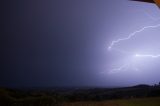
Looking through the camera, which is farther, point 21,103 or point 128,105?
point 128,105

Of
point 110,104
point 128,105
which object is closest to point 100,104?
point 110,104

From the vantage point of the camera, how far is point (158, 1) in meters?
2.74

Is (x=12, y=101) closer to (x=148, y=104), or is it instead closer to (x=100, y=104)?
(x=100, y=104)

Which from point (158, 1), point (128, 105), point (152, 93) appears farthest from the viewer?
point (152, 93)

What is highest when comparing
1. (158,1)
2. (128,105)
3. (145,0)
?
(145,0)

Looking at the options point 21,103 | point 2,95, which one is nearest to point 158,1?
point 21,103

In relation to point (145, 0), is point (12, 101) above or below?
below

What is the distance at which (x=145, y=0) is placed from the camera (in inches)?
256

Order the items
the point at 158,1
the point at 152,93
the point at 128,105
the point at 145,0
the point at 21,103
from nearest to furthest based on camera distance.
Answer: the point at 158,1 < the point at 145,0 < the point at 21,103 < the point at 128,105 < the point at 152,93

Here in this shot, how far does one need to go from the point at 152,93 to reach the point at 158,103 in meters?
4.91

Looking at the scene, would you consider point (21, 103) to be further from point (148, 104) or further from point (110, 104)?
point (148, 104)

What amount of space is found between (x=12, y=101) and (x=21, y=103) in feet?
1.15

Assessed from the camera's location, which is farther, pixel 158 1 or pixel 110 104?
pixel 110 104

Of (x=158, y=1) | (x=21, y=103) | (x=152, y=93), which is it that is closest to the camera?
(x=158, y=1)
